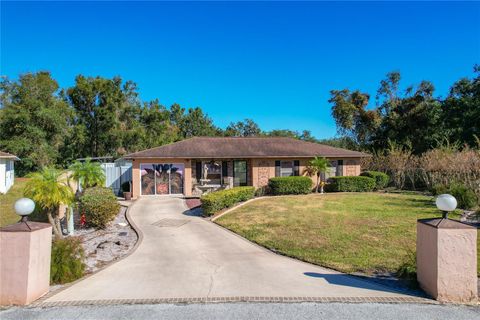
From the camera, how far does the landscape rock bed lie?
8.50m

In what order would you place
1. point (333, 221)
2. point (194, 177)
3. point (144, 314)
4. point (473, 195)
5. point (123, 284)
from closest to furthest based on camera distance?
1. point (144, 314)
2. point (123, 284)
3. point (333, 221)
4. point (473, 195)
5. point (194, 177)

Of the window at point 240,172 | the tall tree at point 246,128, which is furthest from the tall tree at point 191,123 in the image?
the window at point 240,172

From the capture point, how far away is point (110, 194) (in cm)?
1323

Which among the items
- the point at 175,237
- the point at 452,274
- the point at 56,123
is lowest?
the point at 175,237

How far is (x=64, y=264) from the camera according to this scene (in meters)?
6.54

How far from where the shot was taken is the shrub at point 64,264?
20.9ft

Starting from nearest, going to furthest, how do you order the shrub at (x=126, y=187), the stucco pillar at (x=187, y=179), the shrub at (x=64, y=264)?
1. the shrub at (x=64, y=264)
2. the stucco pillar at (x=187, y=179)
3. the shrub at (x=126, y=187)

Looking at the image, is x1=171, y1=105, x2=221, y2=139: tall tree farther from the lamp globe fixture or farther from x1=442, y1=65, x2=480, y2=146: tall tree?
the lamp globe fixture

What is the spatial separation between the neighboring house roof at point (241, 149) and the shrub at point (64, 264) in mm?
13123

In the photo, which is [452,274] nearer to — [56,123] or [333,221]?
[333,221]

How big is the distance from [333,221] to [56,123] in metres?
29.5

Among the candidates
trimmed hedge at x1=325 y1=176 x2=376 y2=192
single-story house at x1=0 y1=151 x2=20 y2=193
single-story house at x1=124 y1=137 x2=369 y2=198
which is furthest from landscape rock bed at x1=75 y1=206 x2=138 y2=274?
trimmed hedge at x1=325 y1=176 x2=376 y2=192

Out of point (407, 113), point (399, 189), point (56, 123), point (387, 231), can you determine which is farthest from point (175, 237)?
point (407, 113)

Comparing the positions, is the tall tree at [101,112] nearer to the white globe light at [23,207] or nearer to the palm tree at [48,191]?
the palm tree at [48,191]
